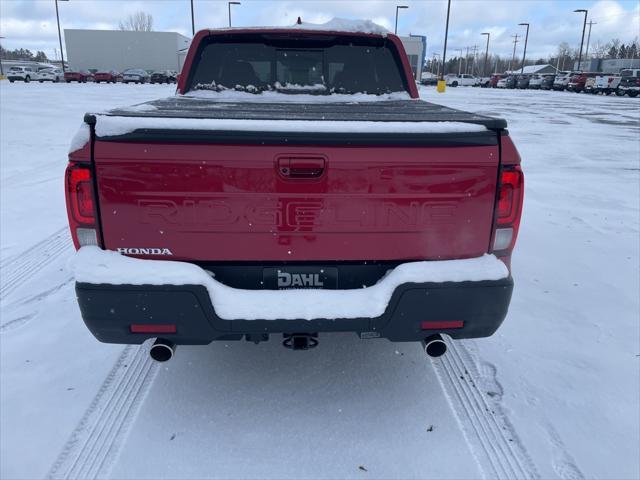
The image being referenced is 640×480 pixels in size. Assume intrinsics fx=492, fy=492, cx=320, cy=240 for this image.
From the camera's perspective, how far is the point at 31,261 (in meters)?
4.87

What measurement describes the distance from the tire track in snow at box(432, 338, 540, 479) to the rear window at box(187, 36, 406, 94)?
252 centimetres

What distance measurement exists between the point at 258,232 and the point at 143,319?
2.23 ft

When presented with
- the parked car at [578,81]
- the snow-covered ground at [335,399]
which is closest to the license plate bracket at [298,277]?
the snow-covered ground at [335,399]

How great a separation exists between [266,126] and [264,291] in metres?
0.77

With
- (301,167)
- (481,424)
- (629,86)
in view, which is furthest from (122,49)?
(481,424)

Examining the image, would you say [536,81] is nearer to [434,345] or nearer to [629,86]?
[629,86]

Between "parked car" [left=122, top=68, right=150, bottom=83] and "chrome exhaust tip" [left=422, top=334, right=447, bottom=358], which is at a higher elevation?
"parked car" [left=122, top=68, right=150, bottom=83]

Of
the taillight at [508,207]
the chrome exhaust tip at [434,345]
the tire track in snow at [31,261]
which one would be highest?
the taillight at [508,207]

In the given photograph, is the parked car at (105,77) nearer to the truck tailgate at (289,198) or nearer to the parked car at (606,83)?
the parked car at (606,83)

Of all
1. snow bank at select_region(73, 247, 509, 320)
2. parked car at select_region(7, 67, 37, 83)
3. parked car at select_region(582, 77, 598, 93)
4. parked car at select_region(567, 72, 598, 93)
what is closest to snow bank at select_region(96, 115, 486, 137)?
snow bank at select_region(73, 247, 509, 320)

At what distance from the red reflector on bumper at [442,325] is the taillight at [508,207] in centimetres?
42

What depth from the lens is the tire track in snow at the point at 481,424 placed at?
7.83 feet

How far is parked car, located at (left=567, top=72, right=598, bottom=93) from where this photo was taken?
4516cm

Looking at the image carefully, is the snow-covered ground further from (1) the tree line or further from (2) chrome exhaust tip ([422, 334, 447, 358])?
(1) the tree line
